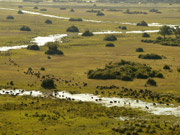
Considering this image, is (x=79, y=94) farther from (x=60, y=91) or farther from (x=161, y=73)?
(x=161, y=73)

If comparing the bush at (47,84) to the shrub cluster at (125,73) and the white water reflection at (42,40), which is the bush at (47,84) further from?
the white water reflection at (42,40)

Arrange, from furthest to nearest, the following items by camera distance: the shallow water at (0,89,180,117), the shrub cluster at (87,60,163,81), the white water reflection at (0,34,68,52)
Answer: the white water reflection at (0,34,68,52) < the shrub cluster at (87,60,163,81) < the shallow water at (0,89,180,117)

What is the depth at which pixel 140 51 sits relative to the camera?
102 m

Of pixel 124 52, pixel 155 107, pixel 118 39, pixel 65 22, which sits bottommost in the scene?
pixel 155 107

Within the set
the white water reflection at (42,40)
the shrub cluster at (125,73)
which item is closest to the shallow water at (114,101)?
the shrub cluster at (125,73)

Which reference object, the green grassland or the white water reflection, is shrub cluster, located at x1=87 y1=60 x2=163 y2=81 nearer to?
the green grassland

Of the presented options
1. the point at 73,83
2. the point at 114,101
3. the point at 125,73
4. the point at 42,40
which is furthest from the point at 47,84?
the point at 42,40

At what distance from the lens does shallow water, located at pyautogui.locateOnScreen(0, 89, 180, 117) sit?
5209 cm

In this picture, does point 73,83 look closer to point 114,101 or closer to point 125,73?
point 125,73

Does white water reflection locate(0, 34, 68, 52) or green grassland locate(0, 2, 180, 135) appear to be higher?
white water reflection locate(0, 34, 68, 52)

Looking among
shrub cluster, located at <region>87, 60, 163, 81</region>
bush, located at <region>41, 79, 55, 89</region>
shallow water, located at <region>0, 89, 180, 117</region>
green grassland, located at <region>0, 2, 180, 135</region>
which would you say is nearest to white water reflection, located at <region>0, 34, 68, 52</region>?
green grassland, located at <region>0, 2, 180, 135</region>

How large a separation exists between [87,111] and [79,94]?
9.47 meters

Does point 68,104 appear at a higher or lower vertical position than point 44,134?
higher

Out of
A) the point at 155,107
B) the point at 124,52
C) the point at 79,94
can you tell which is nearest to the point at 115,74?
the point at 79,94
